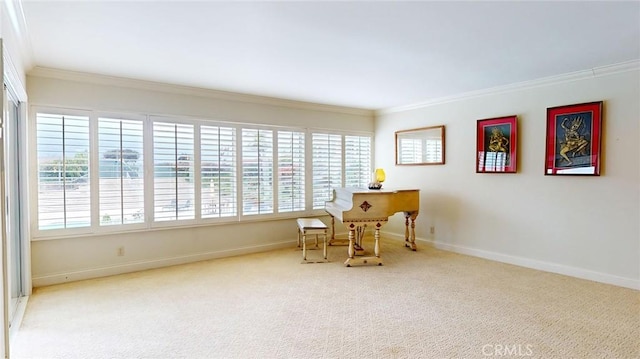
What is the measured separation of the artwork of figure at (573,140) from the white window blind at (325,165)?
3231 mm

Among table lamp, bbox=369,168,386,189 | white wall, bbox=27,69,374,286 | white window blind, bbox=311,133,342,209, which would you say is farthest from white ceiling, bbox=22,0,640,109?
white window blind, bbox=311,133,342,209

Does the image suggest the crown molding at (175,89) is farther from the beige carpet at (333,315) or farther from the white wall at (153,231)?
the beige carpet at (333,315)

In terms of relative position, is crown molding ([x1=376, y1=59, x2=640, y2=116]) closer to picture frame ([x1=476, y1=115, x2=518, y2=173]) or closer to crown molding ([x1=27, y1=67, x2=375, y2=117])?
picture frame ([x1=476, y1=115, x2=518, y2=173])

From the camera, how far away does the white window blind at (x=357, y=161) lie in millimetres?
6203

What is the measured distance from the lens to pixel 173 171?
448 centimetres

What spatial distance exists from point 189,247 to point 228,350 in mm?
2546

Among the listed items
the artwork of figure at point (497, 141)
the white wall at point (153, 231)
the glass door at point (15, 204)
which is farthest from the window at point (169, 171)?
the artwork of figure at point (497, 141)

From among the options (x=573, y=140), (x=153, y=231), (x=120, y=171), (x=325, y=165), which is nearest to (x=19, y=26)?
(x=120, y=171)

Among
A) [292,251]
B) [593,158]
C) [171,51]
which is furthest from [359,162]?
[171,51]

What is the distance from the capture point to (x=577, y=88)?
12.9 feet

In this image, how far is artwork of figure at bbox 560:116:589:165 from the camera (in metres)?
3.87

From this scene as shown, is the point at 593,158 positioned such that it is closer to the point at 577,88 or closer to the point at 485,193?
the point at 577,88

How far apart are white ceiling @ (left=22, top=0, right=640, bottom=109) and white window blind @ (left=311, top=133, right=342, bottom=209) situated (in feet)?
5.20

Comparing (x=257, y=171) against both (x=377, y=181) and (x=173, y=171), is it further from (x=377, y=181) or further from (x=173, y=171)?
(x=377, y=181)
